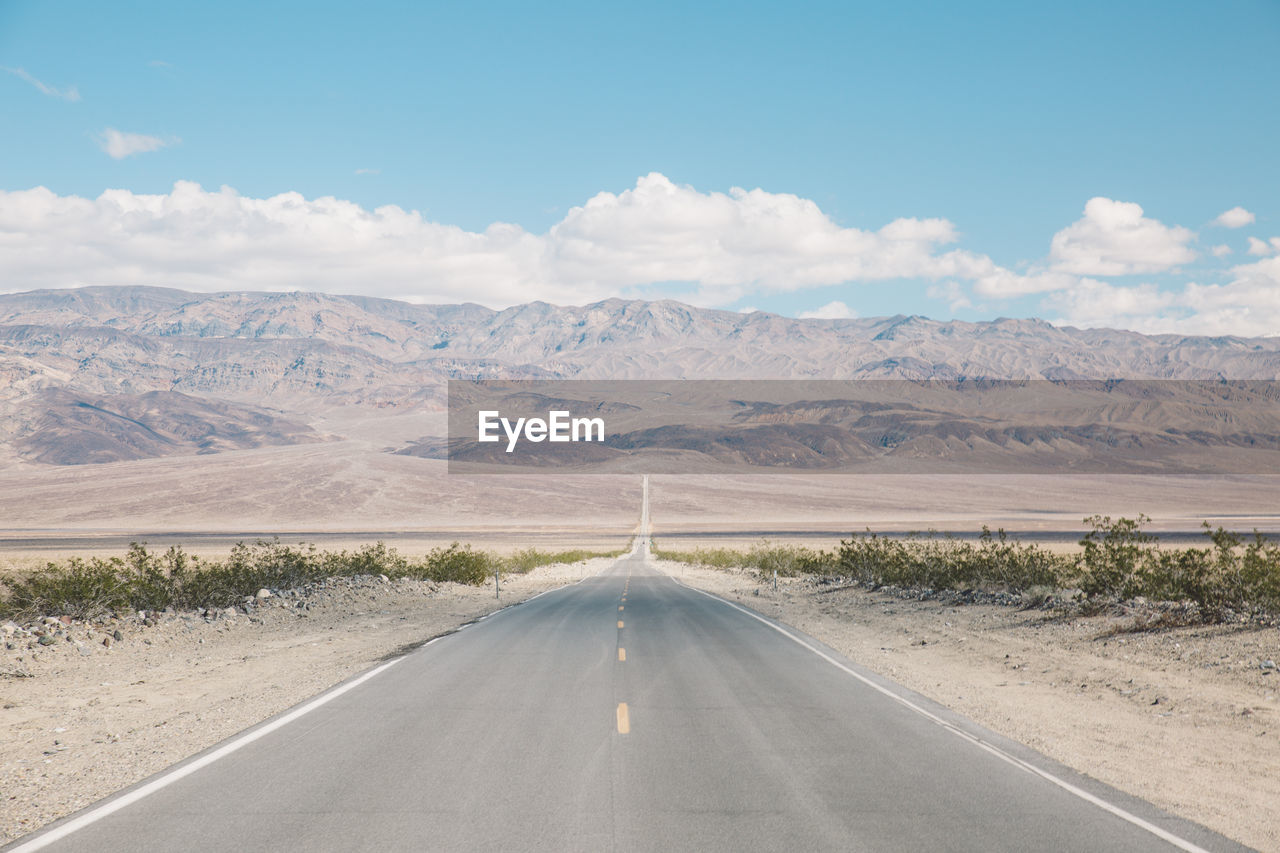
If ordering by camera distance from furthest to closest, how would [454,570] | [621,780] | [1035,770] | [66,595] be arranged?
1. [454,570]
2. [66,595]
3. [1035,770]
4. [621,780]

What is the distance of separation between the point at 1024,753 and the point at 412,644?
11672 millimetres

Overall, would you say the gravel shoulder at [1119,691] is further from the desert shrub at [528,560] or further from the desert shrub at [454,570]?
the desert shrub at [528,560]

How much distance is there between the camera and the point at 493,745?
879 centimetres

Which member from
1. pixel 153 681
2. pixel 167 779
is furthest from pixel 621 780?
pixel 153 681

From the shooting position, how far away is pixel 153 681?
1357 centimetres

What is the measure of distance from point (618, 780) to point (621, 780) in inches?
1.0

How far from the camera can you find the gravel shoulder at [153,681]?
8227 millimetres

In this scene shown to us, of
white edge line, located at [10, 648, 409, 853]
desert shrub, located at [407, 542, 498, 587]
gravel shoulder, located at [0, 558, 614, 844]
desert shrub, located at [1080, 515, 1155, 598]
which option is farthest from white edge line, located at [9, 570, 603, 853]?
desert shrub, located at [407, 542, 498, 587]

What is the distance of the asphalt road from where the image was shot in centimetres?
630

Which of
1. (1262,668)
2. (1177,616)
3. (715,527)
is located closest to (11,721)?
(1262,668)

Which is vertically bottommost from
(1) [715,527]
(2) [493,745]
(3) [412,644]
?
(1) [715,527]

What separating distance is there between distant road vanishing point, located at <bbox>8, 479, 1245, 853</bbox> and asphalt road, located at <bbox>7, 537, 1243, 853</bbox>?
3cm

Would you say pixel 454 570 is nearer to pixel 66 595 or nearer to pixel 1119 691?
pixel 66 595

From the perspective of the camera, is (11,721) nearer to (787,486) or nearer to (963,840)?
(963,840)
